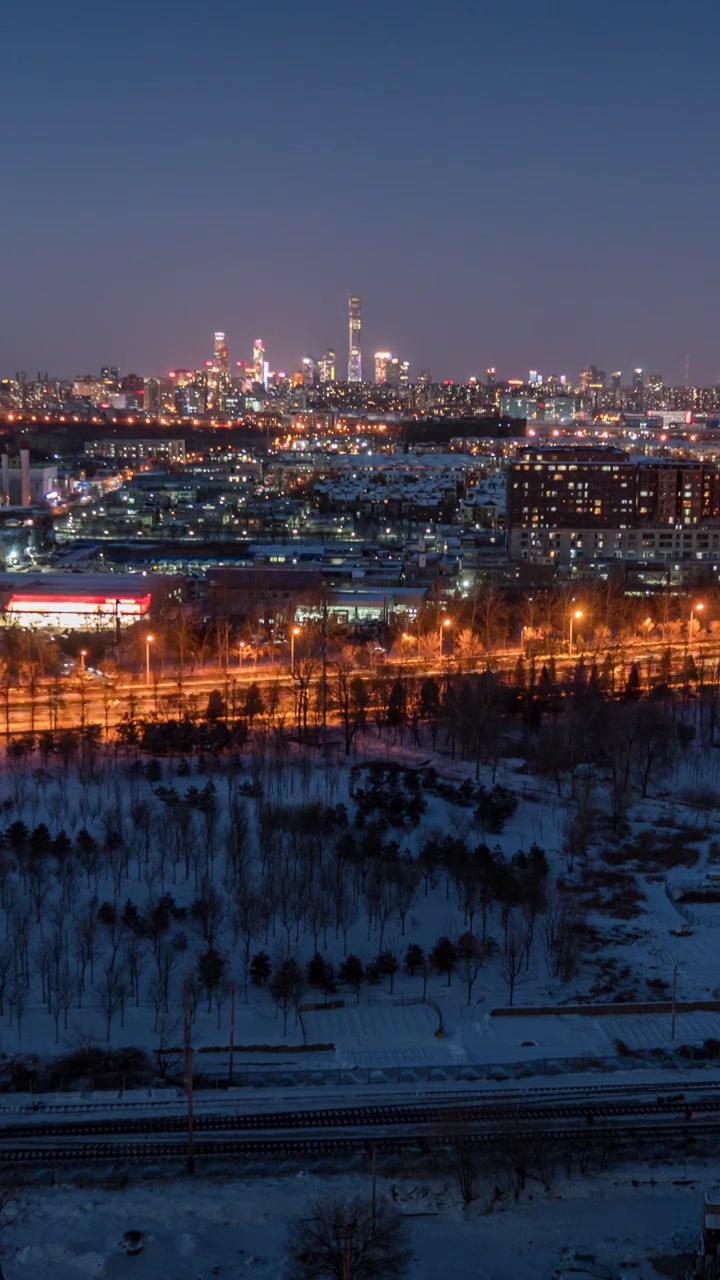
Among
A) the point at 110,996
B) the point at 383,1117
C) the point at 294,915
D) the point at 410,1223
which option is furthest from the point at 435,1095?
the point at 294,915

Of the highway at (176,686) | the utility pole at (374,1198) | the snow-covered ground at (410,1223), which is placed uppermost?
the highway at (176,686)

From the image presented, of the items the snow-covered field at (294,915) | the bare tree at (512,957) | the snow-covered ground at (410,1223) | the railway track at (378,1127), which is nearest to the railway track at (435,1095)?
the railway track at (378,1127)

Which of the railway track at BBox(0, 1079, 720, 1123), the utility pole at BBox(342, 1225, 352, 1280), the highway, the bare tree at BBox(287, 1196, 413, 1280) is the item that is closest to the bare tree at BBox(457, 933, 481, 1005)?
the railway track at BBox(0, 1079, 720, 1123)

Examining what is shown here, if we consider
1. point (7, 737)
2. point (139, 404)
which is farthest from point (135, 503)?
point (139, 404)

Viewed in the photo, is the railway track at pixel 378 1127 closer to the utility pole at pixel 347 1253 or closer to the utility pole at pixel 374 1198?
the utility pole at pixel 374 1198

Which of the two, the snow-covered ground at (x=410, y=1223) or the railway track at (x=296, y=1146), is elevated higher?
the railway track at (x=296, y=1146)

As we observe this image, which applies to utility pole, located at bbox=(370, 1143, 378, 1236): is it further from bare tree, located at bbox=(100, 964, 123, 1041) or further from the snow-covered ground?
bare tree, located at bbox=(100, 964, 123, 1041)

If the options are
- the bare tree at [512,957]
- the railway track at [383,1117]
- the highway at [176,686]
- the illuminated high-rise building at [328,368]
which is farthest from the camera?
the illuminated high-rise building at [328,368]
